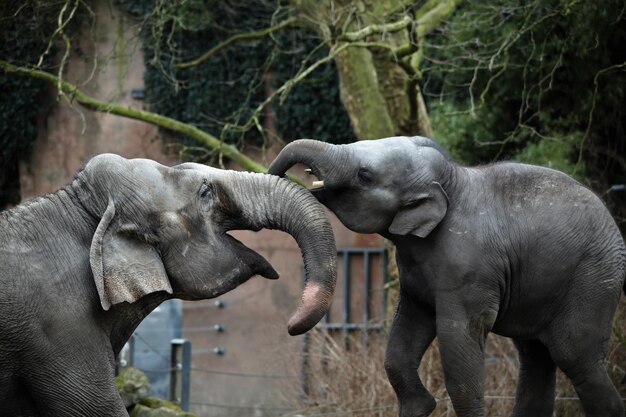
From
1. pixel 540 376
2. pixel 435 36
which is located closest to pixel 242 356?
pixel 435 36

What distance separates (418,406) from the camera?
7.30 m

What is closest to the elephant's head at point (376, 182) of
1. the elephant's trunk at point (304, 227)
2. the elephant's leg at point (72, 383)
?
the elephant's trunk at point (304, 227)

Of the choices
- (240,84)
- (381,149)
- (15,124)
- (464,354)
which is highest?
(240,84)

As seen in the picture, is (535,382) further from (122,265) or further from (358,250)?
(358,250)

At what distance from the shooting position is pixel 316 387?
1252cm

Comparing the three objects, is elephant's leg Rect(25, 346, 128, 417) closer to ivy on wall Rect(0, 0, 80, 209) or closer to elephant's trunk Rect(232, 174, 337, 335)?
elephant's trunk Rect(232, 174, 337, 335)

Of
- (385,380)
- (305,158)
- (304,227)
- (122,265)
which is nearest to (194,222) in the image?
(122,265)

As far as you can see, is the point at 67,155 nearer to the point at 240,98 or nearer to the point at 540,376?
the point at 240,98

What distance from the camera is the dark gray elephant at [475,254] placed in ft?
22.5

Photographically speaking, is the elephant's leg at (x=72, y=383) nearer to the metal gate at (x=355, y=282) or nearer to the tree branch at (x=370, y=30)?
the tree branch at (x=370, y=30)

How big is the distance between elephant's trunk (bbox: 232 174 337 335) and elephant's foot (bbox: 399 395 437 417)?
1285mm

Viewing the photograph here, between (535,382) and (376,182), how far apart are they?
1.75 meters

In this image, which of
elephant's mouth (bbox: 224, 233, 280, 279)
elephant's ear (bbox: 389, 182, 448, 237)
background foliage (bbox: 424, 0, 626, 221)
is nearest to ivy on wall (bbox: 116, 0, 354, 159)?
background foliage (bbox: 424, 0, 626, 221)

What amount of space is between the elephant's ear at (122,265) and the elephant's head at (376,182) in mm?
888
